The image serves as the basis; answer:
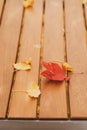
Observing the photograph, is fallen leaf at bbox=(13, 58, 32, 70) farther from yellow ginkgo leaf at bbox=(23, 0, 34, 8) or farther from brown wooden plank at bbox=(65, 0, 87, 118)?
yellow ginkgo leaf at bbox=(23, 0, 34, 8)

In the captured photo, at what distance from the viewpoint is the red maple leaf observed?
135 centimetres

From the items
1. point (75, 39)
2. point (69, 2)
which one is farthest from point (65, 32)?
point (69, 2)

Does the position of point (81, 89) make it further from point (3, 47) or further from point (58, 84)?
point (3, 47)

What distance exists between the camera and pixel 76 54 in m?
1.50

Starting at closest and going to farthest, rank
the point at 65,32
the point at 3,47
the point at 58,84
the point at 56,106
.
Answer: the point at 56,106
the point at 58,84
the point at 3,47
the point at 65,32

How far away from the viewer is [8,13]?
1830mm

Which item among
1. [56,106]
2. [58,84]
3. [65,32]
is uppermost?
[65,32]

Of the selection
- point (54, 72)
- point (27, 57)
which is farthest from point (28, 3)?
point (54, 72)

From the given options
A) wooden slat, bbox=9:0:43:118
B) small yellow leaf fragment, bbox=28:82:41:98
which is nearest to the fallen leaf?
wooden slat, bbox=9:0:43:118

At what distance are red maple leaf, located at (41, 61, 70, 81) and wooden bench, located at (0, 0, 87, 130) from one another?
3 centimetres

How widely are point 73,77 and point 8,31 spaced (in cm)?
53

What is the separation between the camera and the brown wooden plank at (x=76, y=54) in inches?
48.2

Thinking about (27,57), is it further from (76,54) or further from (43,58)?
(76,54)

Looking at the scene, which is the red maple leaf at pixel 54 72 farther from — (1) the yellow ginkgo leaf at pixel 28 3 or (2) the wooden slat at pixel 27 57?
(1) the yellow ginkgo leaf at pixel 28 3
